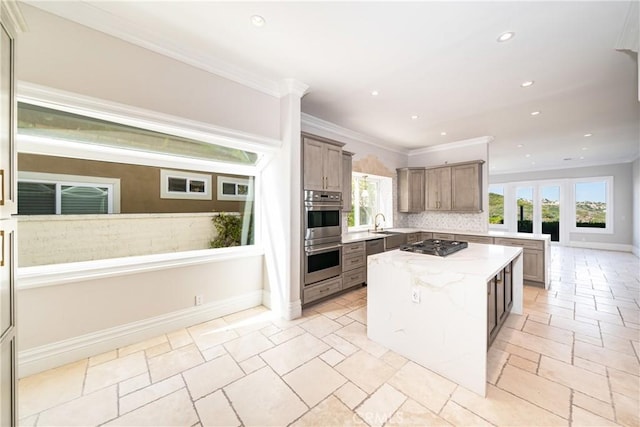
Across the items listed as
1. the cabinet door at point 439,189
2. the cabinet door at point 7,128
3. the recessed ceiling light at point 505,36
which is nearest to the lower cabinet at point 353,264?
the cabinet door at point 439,189

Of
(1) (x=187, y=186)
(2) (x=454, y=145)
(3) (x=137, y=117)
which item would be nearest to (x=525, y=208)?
(2) (x=454, y=145)

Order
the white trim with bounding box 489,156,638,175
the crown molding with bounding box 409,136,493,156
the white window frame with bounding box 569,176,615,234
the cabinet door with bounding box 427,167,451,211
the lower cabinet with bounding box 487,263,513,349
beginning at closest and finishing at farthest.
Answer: the lower cabinet with bounding box 487,263,513,349, the crown molding with bounding box 409,136,493,156, the cabinet door with bounding box 427,167,451,211, the white trim with bounding box 489,156,638,175, the white window frame with bounding box 569,176,615,234

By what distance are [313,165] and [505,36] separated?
2285 millimetres

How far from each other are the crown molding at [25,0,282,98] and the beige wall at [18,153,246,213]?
1.22 m

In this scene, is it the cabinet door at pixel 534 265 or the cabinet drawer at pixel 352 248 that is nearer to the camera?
the cabinet drawer at pixel 352 248

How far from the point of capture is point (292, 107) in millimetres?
3035

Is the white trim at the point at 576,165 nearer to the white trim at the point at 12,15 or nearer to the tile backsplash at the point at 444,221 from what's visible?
the tile backsplash at the point at 444,221

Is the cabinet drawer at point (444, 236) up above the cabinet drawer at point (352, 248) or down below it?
above

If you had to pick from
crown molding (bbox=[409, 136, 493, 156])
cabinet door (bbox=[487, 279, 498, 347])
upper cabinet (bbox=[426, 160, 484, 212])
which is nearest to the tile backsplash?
upper cabinet (bbox=[426, 160, 484, 212])

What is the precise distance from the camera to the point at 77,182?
2.55 m

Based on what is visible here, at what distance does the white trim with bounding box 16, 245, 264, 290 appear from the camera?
2049 millimetres

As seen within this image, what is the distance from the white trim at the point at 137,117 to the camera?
1.80 meters

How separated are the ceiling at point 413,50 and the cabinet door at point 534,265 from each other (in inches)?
88.5

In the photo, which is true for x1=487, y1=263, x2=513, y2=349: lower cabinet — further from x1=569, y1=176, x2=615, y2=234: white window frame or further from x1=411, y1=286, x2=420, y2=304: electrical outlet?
x1=569, y1=176, x2=615, y2=234: white window frame
